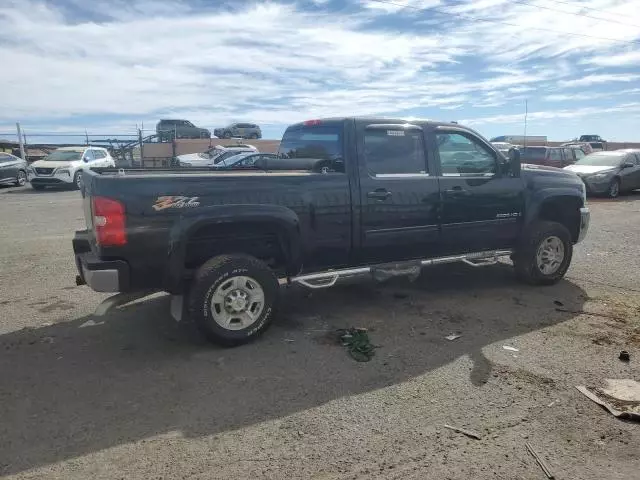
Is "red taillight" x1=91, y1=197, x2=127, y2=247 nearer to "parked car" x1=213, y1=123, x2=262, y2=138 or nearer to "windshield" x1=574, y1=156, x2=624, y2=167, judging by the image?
"windshield" x1=574, y1=156, x2=624, y2=167

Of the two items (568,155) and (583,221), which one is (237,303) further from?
(568,155)

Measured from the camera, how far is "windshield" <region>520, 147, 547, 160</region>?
22375 millimetres

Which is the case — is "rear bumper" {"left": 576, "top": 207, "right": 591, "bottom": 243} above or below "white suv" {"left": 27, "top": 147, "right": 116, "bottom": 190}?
below

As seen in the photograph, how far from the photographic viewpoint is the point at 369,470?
285cm

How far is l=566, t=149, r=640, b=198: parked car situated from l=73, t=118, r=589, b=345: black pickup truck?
12777 millimetres

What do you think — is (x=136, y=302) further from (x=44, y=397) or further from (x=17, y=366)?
(x=44, y=397)

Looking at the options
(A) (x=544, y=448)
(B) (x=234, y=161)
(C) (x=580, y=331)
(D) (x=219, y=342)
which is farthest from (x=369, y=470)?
(B) (x=234, y=161)

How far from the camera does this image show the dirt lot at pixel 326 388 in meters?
2.95

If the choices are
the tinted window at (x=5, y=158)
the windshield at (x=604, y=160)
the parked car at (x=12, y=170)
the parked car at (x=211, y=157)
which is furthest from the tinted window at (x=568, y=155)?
the tinted window at (x=5, y=158)

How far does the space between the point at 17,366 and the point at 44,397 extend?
2.23ft

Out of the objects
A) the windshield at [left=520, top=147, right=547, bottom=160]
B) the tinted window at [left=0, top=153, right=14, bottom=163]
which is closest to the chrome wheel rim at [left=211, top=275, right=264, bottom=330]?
the windshield at [left=520, top=147, right=547, bottom=160]

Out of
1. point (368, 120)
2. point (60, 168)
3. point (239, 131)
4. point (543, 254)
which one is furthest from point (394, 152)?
point (239, 131)

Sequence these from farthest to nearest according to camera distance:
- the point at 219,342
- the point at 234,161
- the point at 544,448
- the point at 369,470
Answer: the point at 234,161 → the point at 219,342 → the point at 544,448 → the point at 369,470

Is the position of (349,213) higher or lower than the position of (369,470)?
higher
